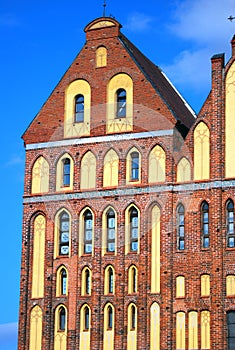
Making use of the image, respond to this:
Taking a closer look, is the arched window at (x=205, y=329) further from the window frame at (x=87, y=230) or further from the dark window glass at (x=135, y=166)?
the dark window glass at (x=135, y=166)

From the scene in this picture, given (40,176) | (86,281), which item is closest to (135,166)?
(40,176)

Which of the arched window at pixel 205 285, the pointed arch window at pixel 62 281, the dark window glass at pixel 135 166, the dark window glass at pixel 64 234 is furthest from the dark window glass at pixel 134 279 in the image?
the dark window glass at pixel 135 166

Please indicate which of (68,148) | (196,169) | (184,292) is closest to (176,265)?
(184,292)

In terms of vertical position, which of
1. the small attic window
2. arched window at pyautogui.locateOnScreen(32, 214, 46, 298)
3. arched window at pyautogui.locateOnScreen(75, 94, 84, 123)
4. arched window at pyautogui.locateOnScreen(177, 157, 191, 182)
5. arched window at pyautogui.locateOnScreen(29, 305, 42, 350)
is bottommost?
arched window at pyautogui.locateOnScreen(29, 305, 42, 350)

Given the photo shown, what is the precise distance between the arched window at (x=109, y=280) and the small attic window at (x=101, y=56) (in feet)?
31.0

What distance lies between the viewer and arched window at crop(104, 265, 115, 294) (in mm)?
45094

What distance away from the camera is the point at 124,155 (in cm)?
4631

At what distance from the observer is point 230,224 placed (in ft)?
143

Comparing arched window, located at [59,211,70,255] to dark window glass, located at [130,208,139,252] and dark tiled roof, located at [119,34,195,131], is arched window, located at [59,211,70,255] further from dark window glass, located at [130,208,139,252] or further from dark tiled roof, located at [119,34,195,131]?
dark tiled roof, located at [119,34,195,131]

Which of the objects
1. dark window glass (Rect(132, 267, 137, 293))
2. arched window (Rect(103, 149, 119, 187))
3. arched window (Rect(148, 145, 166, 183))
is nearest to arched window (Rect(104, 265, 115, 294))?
dark window glass (Rect(132, 267, 137, 293))

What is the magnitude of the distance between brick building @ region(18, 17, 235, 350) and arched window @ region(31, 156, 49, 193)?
0.05 m

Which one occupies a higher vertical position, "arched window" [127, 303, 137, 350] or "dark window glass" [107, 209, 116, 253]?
"dark window glass" [107, 209, 116, 253]

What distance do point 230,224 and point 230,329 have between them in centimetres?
439

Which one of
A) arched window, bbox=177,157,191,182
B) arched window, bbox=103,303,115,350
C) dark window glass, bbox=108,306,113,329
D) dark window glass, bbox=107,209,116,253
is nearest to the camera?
arched window, bbox=103,303,115,350
